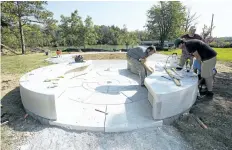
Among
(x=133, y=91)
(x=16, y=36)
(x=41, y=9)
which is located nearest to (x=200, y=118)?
(x=133, y=91)

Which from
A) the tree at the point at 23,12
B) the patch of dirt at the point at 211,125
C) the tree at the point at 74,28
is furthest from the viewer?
the tree at the point at 74,28

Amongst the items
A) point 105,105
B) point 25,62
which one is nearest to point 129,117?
point 105,105

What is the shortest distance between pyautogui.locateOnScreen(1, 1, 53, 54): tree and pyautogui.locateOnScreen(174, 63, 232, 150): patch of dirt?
14978mm

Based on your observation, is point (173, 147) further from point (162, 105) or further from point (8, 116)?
point (8, 116)

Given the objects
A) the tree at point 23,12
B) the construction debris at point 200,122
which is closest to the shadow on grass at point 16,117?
the construction debris at point 200,122

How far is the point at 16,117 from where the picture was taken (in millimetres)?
2893

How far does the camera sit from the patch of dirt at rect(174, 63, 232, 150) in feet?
7.02

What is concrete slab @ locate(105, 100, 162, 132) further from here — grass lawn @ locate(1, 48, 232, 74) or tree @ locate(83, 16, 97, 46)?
tree @ locate(83, 16, 97, 46)

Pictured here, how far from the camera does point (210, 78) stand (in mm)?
3482

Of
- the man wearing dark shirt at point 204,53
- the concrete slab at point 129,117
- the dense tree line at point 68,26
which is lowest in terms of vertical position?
the concrete slab at point 129,117

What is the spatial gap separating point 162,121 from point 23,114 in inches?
101

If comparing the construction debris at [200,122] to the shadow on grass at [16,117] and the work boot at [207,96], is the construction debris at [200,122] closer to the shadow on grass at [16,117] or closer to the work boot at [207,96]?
the work boot at [207,96]

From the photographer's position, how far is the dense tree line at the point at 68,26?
13.7m

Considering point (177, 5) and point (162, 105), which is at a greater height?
point (177, 5)
